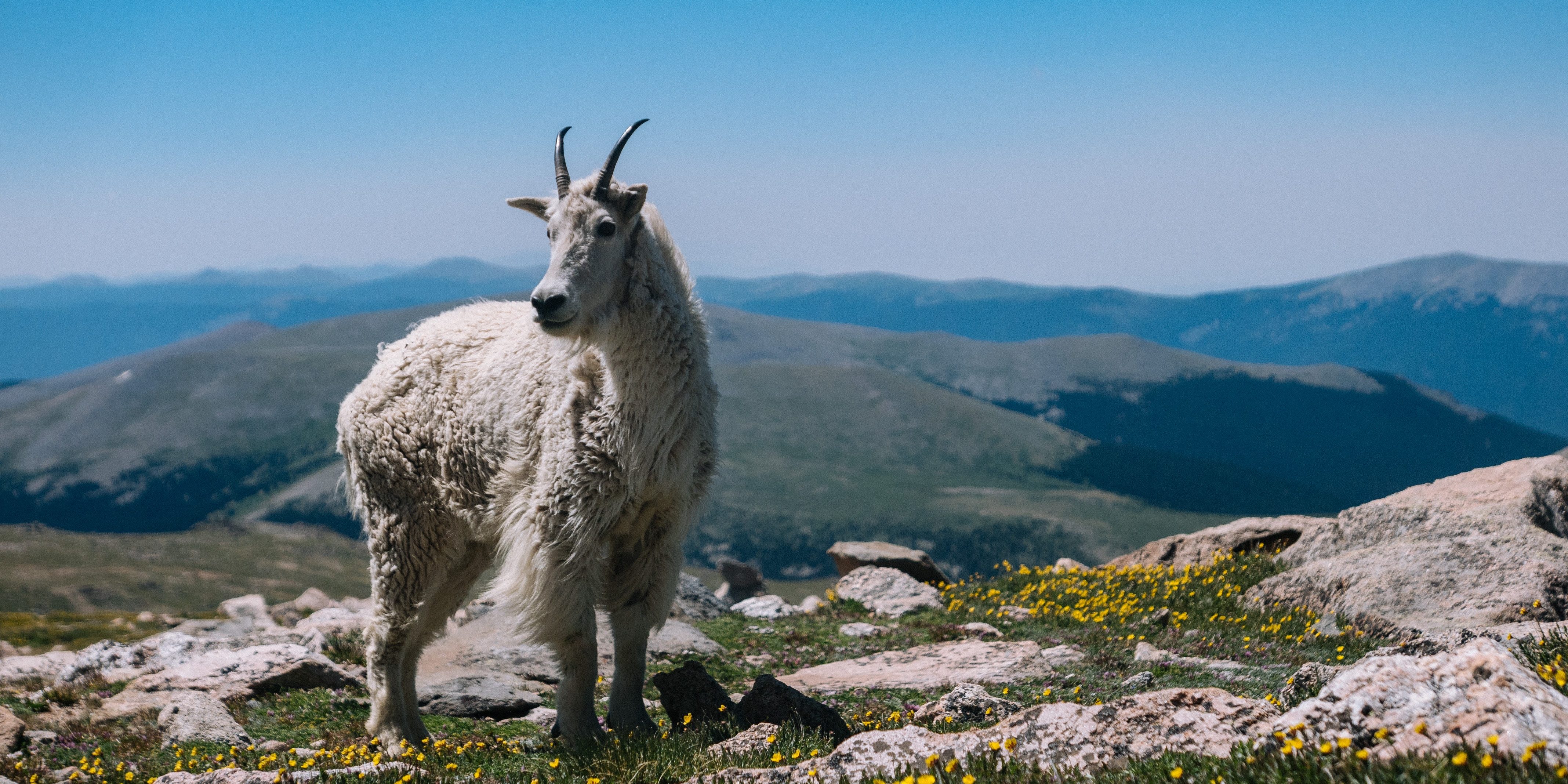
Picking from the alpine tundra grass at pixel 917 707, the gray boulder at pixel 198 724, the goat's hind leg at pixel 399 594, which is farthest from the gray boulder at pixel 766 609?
the gray boulder at pixel 198 724

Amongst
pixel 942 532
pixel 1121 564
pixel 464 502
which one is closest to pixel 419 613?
pixel 464 502

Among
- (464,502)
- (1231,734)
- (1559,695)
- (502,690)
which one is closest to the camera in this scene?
(1559,695)

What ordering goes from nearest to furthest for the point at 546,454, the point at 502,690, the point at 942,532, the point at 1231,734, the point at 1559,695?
the point at 1559,695
the point at 1231,734
the point at 546,454
the point at 502,690
the point at 942,532

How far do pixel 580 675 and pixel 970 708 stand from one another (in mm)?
3119

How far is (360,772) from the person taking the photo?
6059 millimetres

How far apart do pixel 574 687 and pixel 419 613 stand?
1.81 meters

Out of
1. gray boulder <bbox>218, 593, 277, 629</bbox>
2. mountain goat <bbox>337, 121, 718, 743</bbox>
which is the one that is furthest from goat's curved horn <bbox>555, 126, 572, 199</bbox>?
gray boulder <bbox>218, 593, 277, 629</bbox>

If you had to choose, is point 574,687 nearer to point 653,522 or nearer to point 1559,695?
point 653,522

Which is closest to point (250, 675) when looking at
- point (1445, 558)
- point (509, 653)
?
point (509, 653)

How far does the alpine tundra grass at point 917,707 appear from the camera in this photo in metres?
4.44

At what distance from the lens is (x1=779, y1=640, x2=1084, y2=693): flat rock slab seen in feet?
33.3

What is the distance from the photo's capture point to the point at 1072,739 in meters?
5.04

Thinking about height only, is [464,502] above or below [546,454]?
below

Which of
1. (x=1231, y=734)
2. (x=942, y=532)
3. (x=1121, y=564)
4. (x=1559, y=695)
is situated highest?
(x=1559, y=695)
